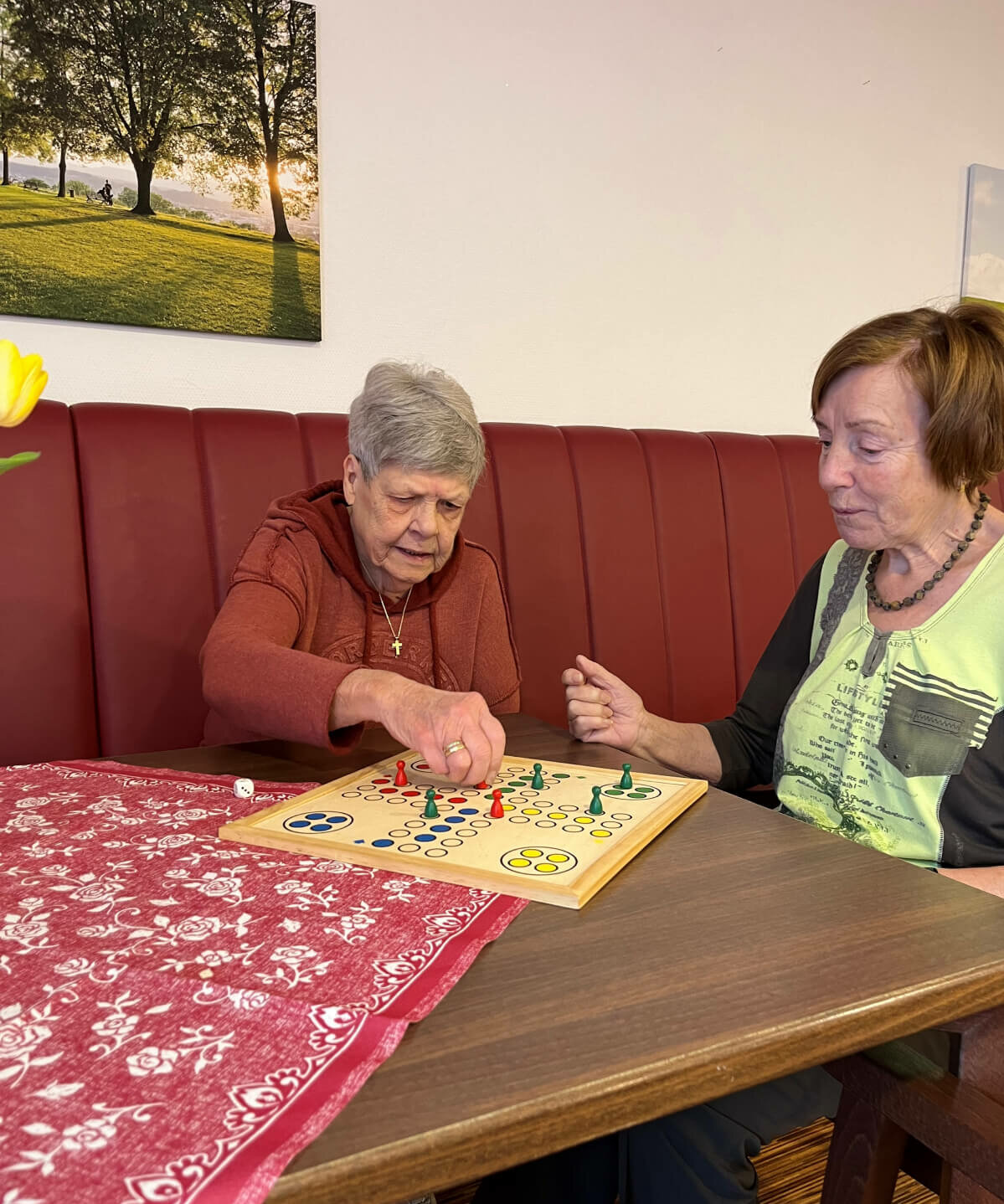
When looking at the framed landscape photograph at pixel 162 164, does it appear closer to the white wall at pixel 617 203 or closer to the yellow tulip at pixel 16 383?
the white wall at pixel 617 203

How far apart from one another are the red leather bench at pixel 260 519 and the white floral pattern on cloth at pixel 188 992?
77 cm

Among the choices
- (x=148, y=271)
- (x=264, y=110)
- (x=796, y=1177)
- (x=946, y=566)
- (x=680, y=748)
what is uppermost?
(x=264, y=110)

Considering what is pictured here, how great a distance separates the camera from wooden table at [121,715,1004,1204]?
515 millimetres

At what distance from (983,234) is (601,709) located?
2.54 metres

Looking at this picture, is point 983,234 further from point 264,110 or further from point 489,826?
point 489,826

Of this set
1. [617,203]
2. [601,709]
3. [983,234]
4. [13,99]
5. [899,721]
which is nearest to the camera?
[899,721]

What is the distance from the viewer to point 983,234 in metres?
3.08

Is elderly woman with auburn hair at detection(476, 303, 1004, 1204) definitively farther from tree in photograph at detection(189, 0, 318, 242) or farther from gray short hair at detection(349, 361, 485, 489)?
tree in photograph at detection(189, 0, 318, 242)

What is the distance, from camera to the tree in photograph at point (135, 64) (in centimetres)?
182

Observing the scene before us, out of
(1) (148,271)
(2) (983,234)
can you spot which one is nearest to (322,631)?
(1) (148,271)

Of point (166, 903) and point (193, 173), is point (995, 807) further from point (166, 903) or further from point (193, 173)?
point (193, 173)

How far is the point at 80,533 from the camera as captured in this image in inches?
67.9

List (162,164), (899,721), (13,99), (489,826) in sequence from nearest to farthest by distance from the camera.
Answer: (489,826)
(899,721)
(13,99)
(162,164)

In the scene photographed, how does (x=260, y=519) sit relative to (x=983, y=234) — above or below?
below
